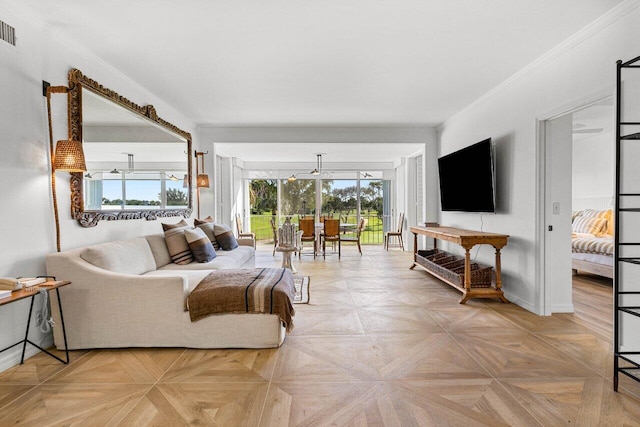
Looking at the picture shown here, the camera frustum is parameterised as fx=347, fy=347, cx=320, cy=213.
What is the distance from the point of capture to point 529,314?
137 inches

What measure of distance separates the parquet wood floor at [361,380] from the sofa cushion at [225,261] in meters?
1.20

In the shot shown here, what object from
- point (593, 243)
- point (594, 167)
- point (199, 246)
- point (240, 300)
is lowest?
point (240, 300)

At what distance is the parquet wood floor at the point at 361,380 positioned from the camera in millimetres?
1818

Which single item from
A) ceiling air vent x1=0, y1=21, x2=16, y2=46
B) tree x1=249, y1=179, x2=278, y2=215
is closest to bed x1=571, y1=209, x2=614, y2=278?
ceiling air vent x1=0, y1=21, x2=16, y2=46

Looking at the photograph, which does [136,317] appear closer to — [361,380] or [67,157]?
[67,157]

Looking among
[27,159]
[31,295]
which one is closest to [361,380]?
[31,295]

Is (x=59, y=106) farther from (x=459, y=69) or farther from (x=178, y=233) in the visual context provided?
(x=459, y=69)

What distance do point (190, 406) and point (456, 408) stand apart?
1.45 metres

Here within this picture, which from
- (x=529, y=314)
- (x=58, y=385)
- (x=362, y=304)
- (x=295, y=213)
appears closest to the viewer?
(x=58, y=385)

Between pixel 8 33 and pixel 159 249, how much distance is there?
7.32 ft

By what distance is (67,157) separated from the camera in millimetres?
2729

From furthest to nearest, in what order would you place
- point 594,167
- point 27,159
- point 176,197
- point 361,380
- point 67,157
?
point 594,167, point 176,197, point 67,157, point 27,159, point 361,380

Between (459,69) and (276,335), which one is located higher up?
(459,69)

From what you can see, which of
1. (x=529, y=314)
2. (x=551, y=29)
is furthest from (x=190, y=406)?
(x=551, y=29)
